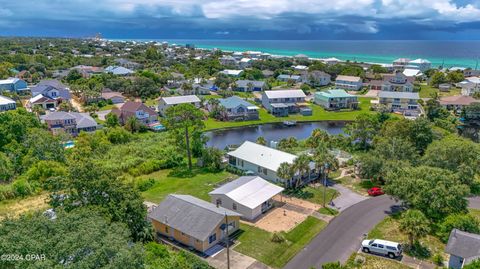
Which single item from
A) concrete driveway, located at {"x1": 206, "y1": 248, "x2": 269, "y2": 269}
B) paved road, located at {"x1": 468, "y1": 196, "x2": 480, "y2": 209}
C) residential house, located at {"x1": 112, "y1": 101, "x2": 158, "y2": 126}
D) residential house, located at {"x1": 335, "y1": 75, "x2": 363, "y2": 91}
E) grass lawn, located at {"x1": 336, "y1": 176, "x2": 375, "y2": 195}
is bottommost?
concrete driveway, located at {"x1": 206, "y1": 248, "x2": 269, "y2": 269}

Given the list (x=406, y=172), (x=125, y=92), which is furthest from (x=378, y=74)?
(x=406, y=172)

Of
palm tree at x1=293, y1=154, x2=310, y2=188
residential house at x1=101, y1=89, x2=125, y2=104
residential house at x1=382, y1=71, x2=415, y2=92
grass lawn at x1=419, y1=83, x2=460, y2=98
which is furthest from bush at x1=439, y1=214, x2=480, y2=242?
residential house at x1=382, y1=71, x2=415, y2=92

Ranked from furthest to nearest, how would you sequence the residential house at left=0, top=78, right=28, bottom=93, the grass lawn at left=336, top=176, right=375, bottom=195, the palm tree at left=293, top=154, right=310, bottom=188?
the residential house at left=0, top=78, right=28, bottom=93
the grass lawn at left=336, top=176, right=375, bottom=195
the palm tree at left=293, top=154, right=310, bottom=188

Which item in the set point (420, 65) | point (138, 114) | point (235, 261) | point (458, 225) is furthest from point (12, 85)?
point (420, 65)

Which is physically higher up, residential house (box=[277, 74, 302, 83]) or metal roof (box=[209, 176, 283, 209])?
residential house (box=[277, 74, 302, 83])

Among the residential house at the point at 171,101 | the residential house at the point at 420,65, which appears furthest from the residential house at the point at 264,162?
A: the residential house at the point at 420,65

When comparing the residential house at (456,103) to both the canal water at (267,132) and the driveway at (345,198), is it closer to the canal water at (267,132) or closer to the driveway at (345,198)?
the canal water at (267,132)

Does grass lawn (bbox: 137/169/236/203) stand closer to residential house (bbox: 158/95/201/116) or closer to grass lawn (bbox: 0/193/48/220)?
grass lawn (bbox: 0/193/48/220)

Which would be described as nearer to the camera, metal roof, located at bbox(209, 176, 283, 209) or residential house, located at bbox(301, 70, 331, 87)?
metal roof, located at bbox(209, 176, 283, 209)
